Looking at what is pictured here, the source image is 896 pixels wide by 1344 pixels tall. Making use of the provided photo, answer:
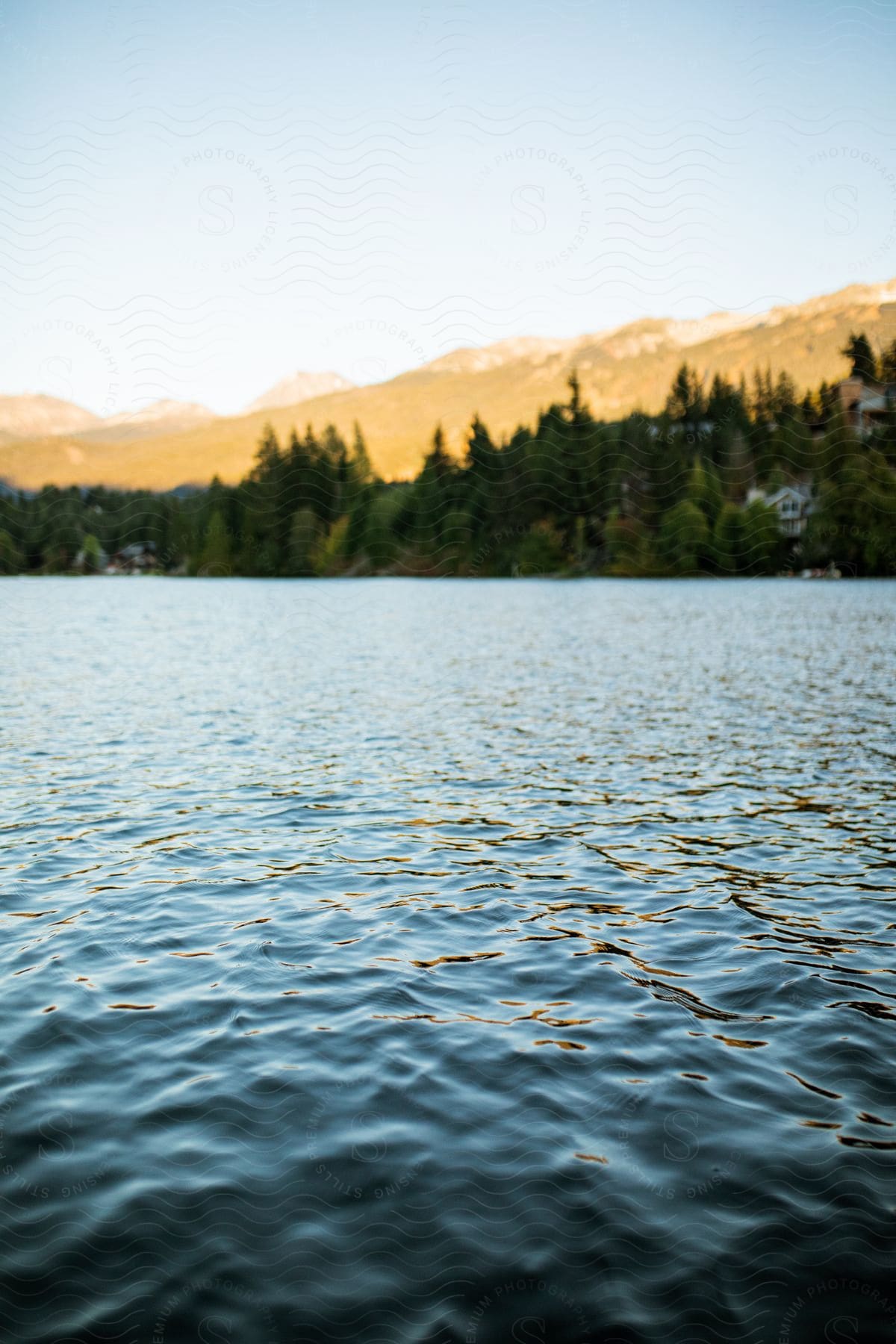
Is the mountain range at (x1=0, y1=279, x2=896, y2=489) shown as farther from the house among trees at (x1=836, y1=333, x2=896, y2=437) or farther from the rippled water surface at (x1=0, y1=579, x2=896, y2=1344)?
the rippled water surface at (x1=0, y1=579, x2=896, y2=1344)

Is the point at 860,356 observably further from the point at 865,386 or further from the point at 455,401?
the point at 455,401

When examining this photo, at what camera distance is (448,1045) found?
22.4 ft

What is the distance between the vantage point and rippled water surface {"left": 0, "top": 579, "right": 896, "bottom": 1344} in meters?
4.59

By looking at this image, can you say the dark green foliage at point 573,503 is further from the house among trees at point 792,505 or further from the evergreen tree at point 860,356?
the house among trees at point 792,505

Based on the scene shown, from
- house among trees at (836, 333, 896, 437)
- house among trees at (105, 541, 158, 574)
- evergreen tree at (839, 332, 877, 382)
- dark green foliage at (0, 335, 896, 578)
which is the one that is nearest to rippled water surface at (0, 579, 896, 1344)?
dark green foliage at (0, 335, 896, 578)

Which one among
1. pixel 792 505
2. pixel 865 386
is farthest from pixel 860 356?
pixel 792 505

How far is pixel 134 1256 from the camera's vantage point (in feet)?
15.5

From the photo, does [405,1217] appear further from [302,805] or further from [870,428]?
[870,428]

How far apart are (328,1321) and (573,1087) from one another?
2359mm

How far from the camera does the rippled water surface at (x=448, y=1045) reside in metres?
4.59

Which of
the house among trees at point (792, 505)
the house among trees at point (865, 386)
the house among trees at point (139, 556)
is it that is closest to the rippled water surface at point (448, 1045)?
the house among trees at point (792, 505)

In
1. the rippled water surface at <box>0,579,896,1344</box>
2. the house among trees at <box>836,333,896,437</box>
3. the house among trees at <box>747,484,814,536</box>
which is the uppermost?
the house among trees at <box>836,333,896,437</box>

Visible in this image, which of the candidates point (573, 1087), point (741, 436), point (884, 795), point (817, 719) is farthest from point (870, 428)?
point (573, 1087)

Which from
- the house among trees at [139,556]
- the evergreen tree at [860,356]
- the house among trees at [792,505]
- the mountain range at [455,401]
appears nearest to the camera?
the house among trees at [792,505]
